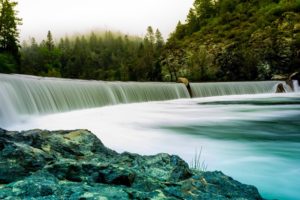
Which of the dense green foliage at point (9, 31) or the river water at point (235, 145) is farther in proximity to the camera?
the dense green foliage at point (9, 31)

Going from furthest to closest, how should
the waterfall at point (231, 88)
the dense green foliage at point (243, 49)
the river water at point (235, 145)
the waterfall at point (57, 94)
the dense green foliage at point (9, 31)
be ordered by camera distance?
1. the dense green foliage at point (9, 31)
2. the dense green foliage at point (243, 49)
3. the waterfall at point (231, 88)
4. the waterfall at point (57, 94)
5. the river water at point (235, 145)

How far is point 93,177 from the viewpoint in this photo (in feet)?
8.27

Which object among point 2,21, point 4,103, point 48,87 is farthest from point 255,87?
point 2,21

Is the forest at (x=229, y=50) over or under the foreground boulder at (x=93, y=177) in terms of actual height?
over

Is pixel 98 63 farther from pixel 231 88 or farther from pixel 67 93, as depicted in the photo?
pixel 67 93

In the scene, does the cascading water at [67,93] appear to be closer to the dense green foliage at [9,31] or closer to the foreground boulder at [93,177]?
the foreground boulder at [93,177]

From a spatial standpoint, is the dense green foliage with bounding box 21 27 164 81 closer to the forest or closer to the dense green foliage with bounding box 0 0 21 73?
the forest

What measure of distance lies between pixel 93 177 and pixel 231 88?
26.7 meters

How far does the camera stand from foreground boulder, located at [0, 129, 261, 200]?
214 cm

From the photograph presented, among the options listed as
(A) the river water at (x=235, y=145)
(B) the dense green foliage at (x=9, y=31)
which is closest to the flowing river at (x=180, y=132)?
(A) the river water at (x=235, y=145)

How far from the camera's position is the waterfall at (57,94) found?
10.9m

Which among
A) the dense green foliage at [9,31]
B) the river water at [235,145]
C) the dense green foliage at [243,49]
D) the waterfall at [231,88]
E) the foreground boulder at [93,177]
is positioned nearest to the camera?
the foreground boulder at [93,177]

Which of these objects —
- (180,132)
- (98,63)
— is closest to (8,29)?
(180,132)

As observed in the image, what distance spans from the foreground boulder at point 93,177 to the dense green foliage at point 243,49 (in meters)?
36.3
